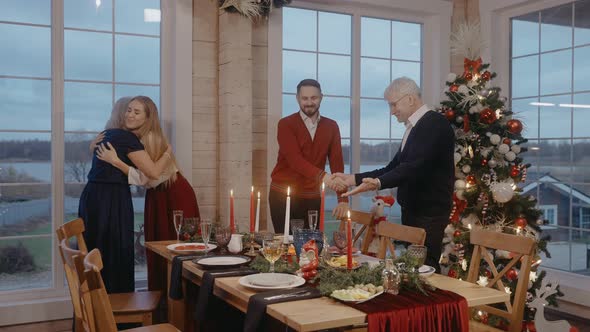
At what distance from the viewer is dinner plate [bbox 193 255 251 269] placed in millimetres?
2459

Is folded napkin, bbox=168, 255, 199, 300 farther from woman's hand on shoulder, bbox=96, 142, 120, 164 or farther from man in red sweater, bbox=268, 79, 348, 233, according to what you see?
man in red sweater, bbox=268, 79, 348, 233

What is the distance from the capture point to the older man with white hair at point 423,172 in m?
3.06

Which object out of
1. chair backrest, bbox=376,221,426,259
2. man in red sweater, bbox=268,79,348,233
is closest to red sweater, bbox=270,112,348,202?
man in red sweater, bbox=268,79,348,233

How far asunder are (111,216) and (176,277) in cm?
106

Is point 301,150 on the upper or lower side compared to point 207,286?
upper

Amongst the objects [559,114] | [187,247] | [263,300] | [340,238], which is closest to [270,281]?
[263,300]

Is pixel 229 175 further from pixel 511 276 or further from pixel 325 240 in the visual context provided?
pixel 511 276

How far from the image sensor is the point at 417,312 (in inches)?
74.3

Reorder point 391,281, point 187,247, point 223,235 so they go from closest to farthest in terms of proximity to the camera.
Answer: point 391,281 < point 223,235 < point 187,247

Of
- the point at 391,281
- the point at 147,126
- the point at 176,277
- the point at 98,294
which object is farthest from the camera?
the point at 147,126

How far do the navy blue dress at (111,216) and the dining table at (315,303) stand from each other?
904 mm

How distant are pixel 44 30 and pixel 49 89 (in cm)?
42

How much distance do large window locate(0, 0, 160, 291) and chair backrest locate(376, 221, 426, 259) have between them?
91.5 inches

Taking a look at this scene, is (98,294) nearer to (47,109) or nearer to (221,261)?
(221,261)
